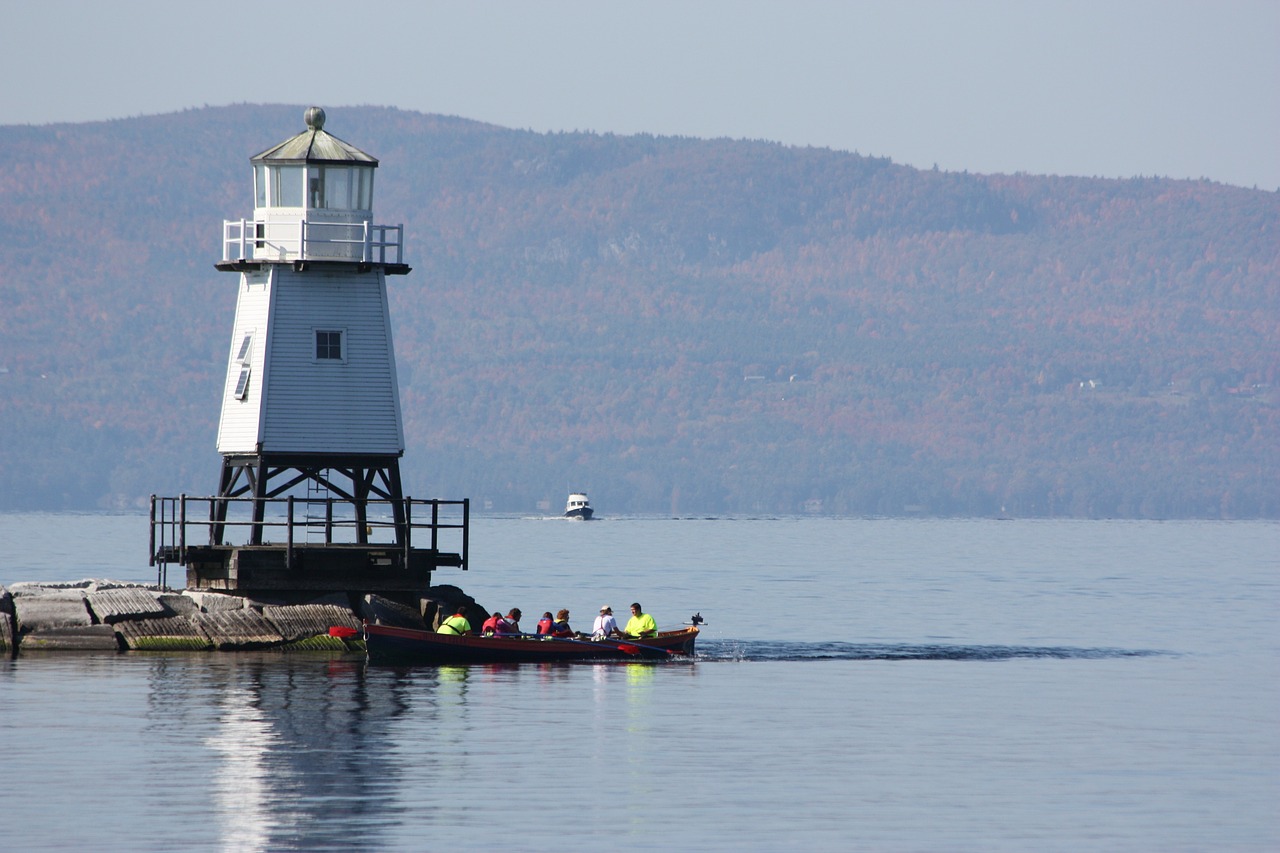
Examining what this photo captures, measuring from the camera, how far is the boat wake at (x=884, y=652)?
2330 inches

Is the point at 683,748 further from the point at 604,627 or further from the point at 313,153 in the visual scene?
the point at 313,153

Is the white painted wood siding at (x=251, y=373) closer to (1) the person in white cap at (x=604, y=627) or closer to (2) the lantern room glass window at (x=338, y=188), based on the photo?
(2) the lantern room glass window at (x=338, y=188)

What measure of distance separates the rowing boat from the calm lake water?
56cm

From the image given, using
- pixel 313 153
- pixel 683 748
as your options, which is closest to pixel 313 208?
pixel 313 153

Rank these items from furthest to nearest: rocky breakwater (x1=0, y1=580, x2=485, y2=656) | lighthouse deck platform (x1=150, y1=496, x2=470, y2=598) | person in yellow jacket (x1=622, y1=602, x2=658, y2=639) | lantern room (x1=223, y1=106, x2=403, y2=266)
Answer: person in yellow jacket (x1=622, y1=602, x2=658, y2=639)
lantern room (x1=223, y1=106, x2=403, y2=266)
lighthouse deck platform (x1=150, y1=496, x2=470, y2=598)
rocky breakwater (x1=0, y1=580, x2=485, y2=656)

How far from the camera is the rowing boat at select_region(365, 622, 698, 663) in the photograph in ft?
169

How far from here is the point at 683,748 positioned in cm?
3894

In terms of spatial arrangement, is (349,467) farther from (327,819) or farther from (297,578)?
(327,819)

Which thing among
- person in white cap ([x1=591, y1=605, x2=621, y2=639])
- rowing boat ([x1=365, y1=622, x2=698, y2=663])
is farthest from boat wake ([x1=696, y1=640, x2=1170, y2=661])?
person in white cap ([x1=591, y1=605, x2=621, y2=639])

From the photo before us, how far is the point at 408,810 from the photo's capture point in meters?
31.6

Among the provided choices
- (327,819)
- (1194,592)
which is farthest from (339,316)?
(1194,592)

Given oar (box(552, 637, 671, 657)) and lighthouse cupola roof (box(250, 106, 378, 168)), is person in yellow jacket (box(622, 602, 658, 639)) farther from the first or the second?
lighthouse cupola roof (box(250, 106, 378, 168))

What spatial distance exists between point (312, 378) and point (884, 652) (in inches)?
687

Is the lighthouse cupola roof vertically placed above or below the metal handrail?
above
